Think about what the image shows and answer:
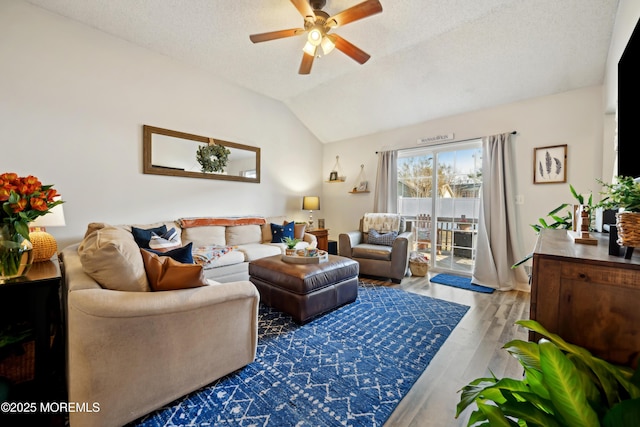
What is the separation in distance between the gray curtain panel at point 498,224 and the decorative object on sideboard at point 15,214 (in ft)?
14.6

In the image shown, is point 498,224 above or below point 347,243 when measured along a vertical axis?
above

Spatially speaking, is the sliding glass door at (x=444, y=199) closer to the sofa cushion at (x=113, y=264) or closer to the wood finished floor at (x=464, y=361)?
the wood finished floor at (x=464, y=361)

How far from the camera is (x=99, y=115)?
9.70 ft

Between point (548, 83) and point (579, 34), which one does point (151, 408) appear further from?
point (548, 83)

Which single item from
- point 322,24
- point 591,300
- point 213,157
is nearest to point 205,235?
point 213,157

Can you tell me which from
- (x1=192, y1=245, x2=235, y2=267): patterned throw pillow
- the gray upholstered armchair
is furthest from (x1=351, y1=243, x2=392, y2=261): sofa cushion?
(x1=192, y1=245, x2=235, y2=267): patterned throw pillow

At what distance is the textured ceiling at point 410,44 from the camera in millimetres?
2453

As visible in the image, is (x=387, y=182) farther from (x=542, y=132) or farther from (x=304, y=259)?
(x=304, y=259)

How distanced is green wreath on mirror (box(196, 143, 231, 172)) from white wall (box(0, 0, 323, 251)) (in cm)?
21

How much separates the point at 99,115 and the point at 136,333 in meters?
2.93

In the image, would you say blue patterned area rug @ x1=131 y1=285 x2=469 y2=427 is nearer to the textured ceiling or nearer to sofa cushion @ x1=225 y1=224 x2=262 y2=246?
sofa cushion @ x1=225 y1=224 x2=262 y2=246

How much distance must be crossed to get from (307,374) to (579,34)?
393 centimetres

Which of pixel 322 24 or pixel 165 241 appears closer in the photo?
pixel 322 24

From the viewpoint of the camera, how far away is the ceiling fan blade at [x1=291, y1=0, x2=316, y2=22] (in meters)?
2.03
